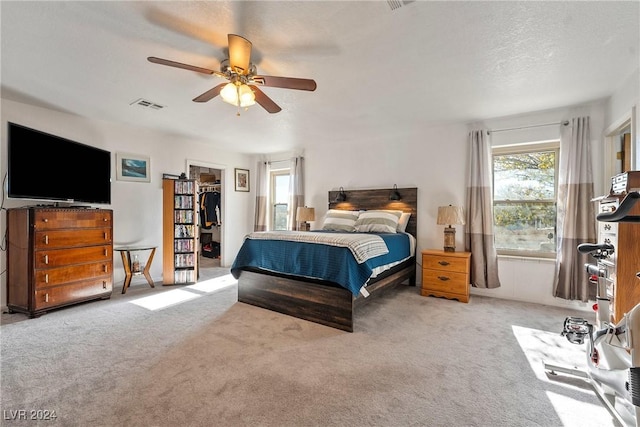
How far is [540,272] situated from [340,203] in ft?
9.69

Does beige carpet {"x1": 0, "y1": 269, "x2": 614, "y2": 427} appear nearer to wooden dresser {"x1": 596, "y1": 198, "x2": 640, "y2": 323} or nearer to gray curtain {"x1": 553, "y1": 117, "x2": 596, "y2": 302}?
gray curtain {"x1": 553, "y1": 117, "x2": 596, "y2": 302}

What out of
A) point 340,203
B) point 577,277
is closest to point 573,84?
point 577,277

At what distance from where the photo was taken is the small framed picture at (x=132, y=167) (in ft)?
13.4

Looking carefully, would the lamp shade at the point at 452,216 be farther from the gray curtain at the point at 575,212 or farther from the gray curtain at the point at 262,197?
the gray curtain at the point at 262,197

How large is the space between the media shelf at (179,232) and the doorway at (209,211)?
2.17 feet

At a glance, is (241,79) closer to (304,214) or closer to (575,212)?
(304,214)

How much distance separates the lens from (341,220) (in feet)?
14.3

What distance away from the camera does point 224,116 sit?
3.71m

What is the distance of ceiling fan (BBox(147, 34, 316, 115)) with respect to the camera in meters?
1.88

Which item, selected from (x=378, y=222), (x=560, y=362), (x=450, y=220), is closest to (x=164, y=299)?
(x=378, y=222)

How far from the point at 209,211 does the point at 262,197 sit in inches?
53.1

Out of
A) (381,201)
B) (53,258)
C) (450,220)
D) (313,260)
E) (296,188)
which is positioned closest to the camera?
(313,260)

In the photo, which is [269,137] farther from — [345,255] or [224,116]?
[345,255]

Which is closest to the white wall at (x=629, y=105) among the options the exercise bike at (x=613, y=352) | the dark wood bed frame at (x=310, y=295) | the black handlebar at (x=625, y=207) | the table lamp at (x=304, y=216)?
the exercise bike at (x=613, y=352)
